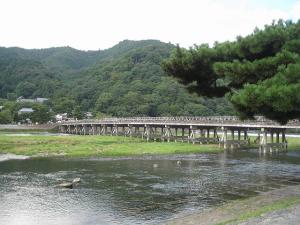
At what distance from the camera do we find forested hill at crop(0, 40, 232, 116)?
115625 millimetres

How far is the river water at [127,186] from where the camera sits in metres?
19.7

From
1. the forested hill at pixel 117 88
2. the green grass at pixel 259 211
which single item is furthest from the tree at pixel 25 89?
the green grass at pixel 259 211

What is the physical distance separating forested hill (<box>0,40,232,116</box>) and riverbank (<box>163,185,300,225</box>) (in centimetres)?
8431

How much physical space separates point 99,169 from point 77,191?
9486mm

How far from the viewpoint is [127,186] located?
87.2ft

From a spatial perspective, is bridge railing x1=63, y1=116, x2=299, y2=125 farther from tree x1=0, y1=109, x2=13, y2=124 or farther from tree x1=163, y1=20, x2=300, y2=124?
tree x1=0, y1=109, x2=13, y2=124

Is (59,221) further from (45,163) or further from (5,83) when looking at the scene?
(5,83)

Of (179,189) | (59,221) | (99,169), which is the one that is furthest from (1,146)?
(59,221)

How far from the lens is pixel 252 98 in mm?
16812

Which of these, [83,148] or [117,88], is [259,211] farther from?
[117,88]

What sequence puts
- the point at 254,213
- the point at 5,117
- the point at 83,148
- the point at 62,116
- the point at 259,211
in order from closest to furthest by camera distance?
the point at 254,213 → the point at 259,211 → the point at 83,148 → the point at 5,117 → the point at 62,116

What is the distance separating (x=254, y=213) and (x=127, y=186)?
37.0ft

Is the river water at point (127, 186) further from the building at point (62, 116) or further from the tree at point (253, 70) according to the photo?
the building at point (62, 116)

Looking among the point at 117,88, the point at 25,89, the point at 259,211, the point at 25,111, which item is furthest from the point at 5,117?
the point at 259,211
